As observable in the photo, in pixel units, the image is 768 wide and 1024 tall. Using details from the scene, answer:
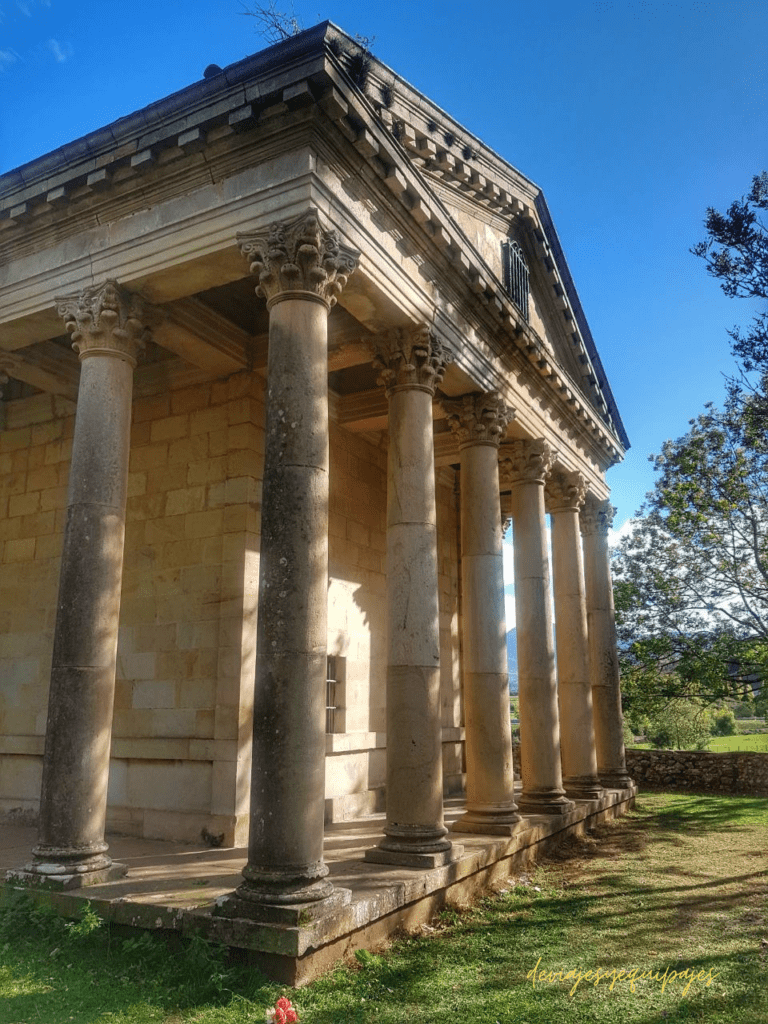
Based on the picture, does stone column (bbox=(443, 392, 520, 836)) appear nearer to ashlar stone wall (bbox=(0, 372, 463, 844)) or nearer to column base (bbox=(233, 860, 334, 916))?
ashlar stone wall (bbox=(0, 372, 463, 844))

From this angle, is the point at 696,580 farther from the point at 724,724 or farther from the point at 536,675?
the point at 724,724

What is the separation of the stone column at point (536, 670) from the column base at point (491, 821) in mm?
2449

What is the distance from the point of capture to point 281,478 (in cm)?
845

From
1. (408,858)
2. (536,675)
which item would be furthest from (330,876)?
(536,675)

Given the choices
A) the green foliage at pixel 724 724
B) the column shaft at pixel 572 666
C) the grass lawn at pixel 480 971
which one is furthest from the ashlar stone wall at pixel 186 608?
the green foliage at pixel 724 724

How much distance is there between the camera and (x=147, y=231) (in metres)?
10.2

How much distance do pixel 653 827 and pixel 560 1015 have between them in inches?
440

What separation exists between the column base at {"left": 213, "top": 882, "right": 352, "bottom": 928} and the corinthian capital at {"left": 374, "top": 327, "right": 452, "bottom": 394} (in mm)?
6813

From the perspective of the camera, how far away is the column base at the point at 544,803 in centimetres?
1443

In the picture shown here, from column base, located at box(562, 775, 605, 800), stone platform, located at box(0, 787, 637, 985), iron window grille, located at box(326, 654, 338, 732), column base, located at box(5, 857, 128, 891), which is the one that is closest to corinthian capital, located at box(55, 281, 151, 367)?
column base, located at box(5, 857, 128, 891)

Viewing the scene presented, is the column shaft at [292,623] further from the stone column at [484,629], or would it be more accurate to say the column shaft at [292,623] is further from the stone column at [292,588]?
the stone column at [484,629]

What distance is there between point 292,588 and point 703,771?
20.7 m

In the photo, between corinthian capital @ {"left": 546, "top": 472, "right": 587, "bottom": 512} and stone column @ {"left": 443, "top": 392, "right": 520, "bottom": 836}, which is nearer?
stone column @ {"left": 443, "top": 392, "right": 520, "bottom": 836}

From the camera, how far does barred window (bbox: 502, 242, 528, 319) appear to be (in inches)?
605
